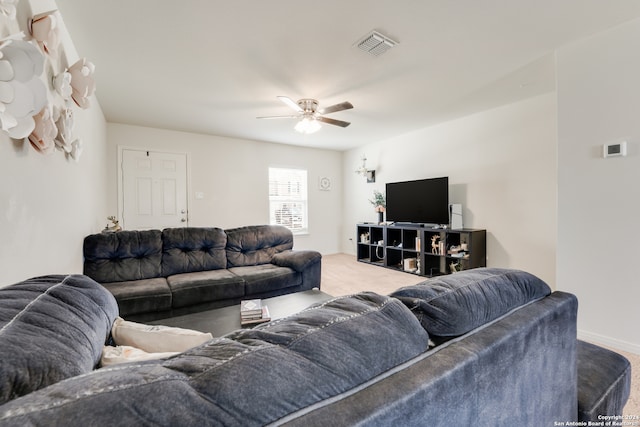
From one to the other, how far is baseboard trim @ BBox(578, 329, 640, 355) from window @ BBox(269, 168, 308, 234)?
4537 mm

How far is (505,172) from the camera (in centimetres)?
362

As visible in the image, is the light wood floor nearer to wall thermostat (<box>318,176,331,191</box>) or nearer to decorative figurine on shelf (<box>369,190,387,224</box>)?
decorative figurine on shelf (<box>369,190,387,224</box>)

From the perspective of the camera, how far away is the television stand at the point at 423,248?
3.74 meters

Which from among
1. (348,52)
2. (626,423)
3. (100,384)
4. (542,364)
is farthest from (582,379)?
(348,52)

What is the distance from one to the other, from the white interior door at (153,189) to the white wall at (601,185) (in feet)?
16.6

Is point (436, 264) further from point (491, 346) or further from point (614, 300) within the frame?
point (491, 346)

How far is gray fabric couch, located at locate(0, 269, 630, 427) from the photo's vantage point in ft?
1.22

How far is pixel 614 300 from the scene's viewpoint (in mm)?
2113

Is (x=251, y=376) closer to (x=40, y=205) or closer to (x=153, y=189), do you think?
(x=40, y=205)

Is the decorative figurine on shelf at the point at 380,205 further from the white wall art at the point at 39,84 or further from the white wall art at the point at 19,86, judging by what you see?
the white wall art at the point at 19,86

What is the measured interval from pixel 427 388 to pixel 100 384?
542mm

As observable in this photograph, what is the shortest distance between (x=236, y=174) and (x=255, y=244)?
7.31ft

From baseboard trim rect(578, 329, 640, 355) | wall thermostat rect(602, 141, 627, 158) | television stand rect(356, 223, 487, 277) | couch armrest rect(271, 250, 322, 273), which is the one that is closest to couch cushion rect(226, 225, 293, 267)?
couch armrest rect(271, 250, 322, 273)

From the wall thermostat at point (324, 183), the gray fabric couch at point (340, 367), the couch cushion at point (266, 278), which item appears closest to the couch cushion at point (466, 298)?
the gray fabric couch at point (340, 367)
